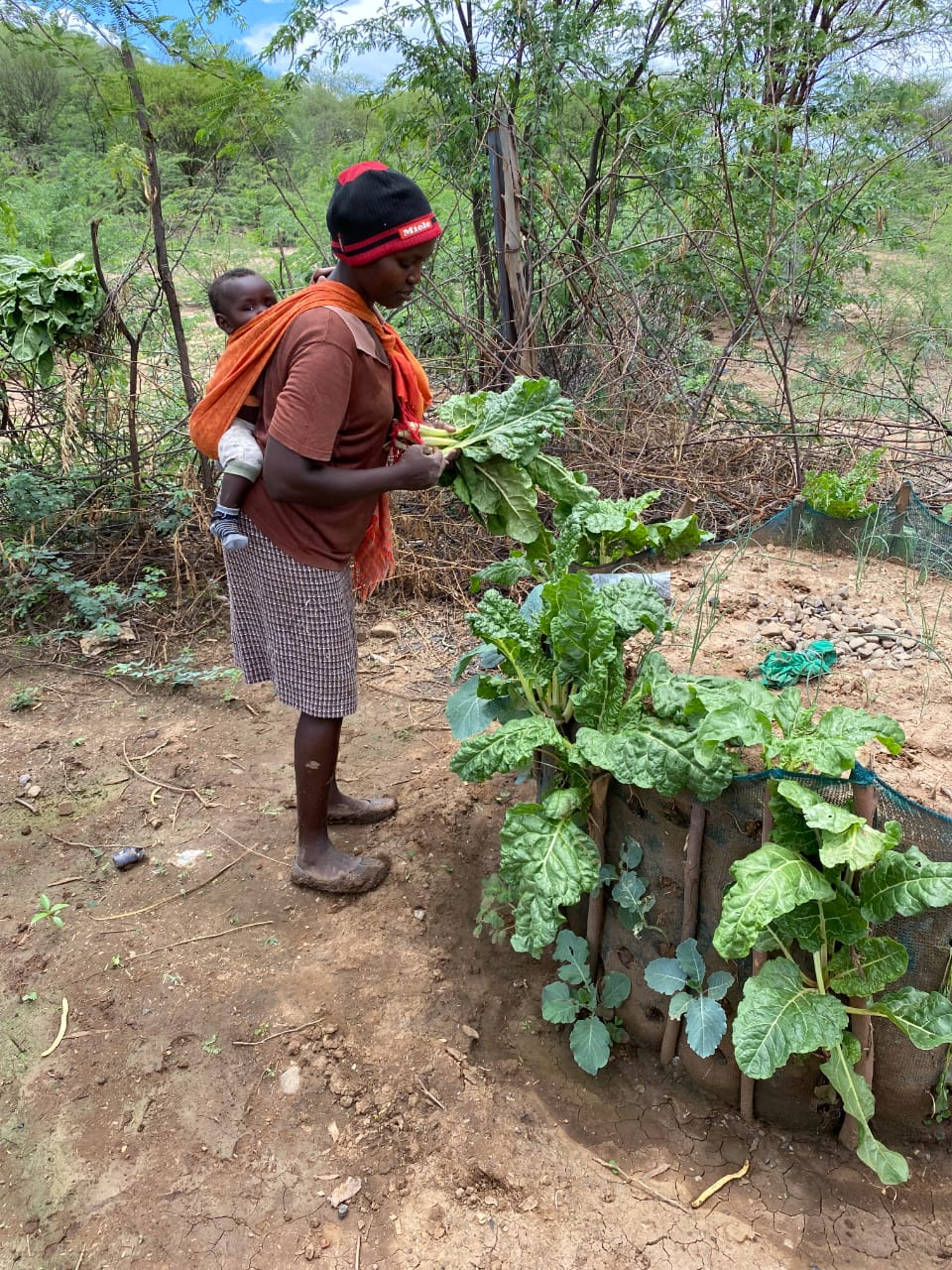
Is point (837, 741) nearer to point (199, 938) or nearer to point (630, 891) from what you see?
point (630, 891)

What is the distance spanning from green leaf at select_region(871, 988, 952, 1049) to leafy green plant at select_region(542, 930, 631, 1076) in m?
0.64

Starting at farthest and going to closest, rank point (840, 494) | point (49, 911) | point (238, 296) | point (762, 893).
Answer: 1. point (840, 494)
2. point (238, 296)
3. point (49, 911)
4. point (762, 893)

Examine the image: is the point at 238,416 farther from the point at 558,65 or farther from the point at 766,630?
the point at 558,65

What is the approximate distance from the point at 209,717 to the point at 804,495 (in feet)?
8.89

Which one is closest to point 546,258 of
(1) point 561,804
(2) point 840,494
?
(2) point 840,494

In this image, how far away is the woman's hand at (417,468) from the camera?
2.12 meters

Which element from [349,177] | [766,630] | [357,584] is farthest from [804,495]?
[349,177]

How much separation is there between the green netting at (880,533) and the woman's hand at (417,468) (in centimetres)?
146

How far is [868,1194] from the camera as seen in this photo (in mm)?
1792

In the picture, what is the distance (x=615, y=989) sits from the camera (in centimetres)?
210

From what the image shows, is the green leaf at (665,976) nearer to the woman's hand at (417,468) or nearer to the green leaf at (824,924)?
the green leaf at (824,924)

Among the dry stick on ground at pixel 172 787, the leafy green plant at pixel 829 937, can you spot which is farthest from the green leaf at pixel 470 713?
the dry stick on ground at pixel 172 787

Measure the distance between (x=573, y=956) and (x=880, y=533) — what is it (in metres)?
1.92

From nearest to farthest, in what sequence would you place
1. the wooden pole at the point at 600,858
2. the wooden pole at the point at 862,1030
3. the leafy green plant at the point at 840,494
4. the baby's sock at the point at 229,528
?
1. the wooden pole at the point at 862,1030
2. the wooden pole at the point at 600,858
3. the baby's sock at the point at 229,528
4. the leafy green plant at the point at 840,494
